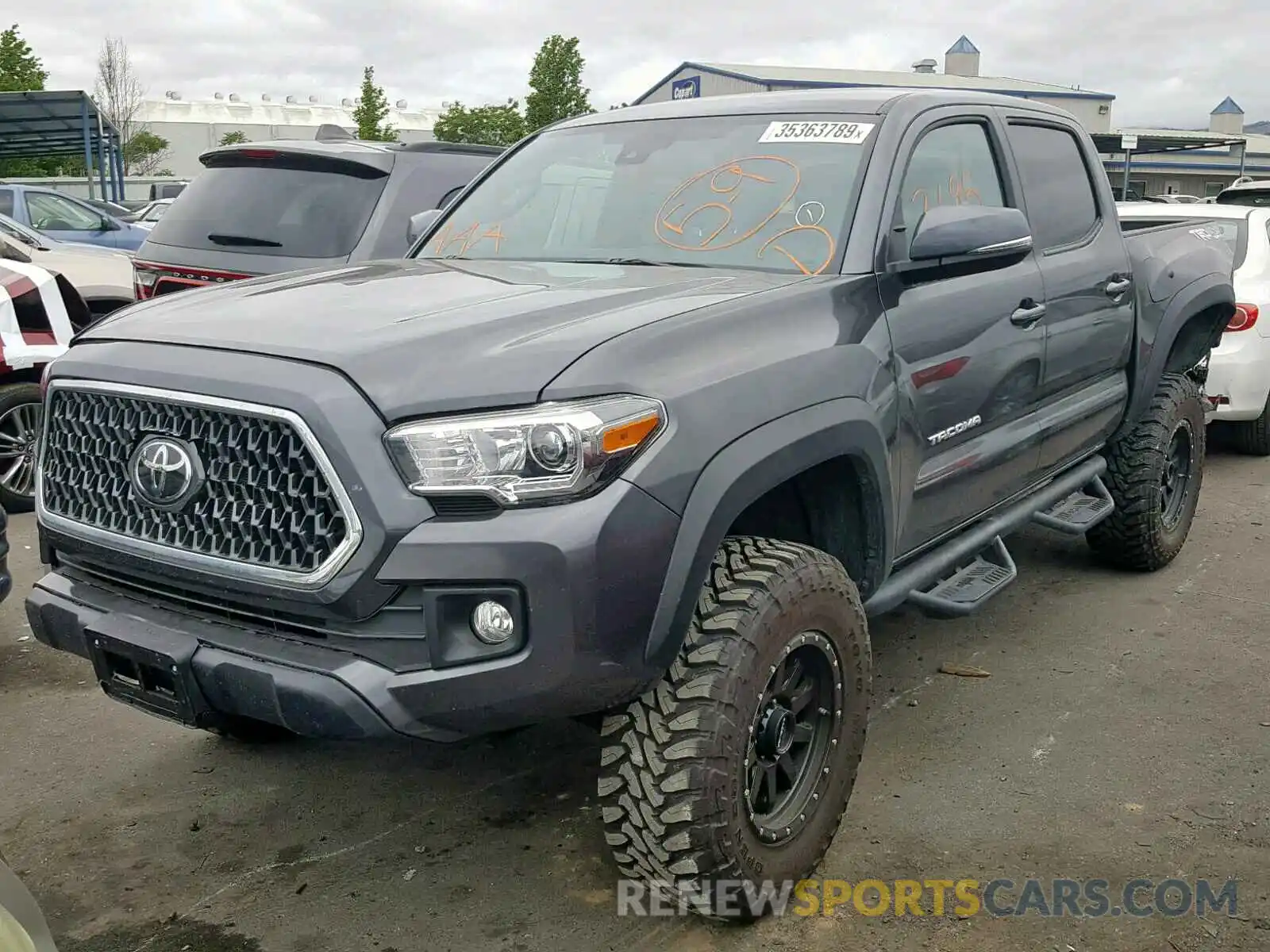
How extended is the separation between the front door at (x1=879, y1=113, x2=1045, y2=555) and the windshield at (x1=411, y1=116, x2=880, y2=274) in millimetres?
212

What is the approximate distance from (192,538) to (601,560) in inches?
34.8

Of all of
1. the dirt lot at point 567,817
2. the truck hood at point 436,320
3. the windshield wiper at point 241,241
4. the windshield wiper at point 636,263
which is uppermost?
the windshield wiper at point 636,263

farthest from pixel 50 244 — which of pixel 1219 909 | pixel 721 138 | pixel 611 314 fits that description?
pixel 1219 909

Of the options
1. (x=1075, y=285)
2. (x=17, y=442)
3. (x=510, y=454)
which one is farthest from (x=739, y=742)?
(x=17, y=442)

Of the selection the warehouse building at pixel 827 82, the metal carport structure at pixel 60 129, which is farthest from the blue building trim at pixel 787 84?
the metal carport structure at pixel 60 129

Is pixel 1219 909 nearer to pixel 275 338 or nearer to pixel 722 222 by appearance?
pixel 722 222

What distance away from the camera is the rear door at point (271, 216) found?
6.00m

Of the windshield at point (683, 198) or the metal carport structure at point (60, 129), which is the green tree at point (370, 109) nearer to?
the metal carport structure at point (60, 129)

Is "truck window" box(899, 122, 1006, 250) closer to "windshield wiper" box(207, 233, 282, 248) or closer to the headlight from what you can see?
the headlight

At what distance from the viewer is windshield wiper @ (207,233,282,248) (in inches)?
238

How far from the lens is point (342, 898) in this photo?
9.74ft

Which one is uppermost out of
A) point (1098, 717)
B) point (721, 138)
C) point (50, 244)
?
point (721, 138)

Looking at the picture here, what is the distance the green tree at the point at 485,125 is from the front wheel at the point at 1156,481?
35.1 meters

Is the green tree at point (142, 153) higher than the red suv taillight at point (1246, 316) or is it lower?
higher
